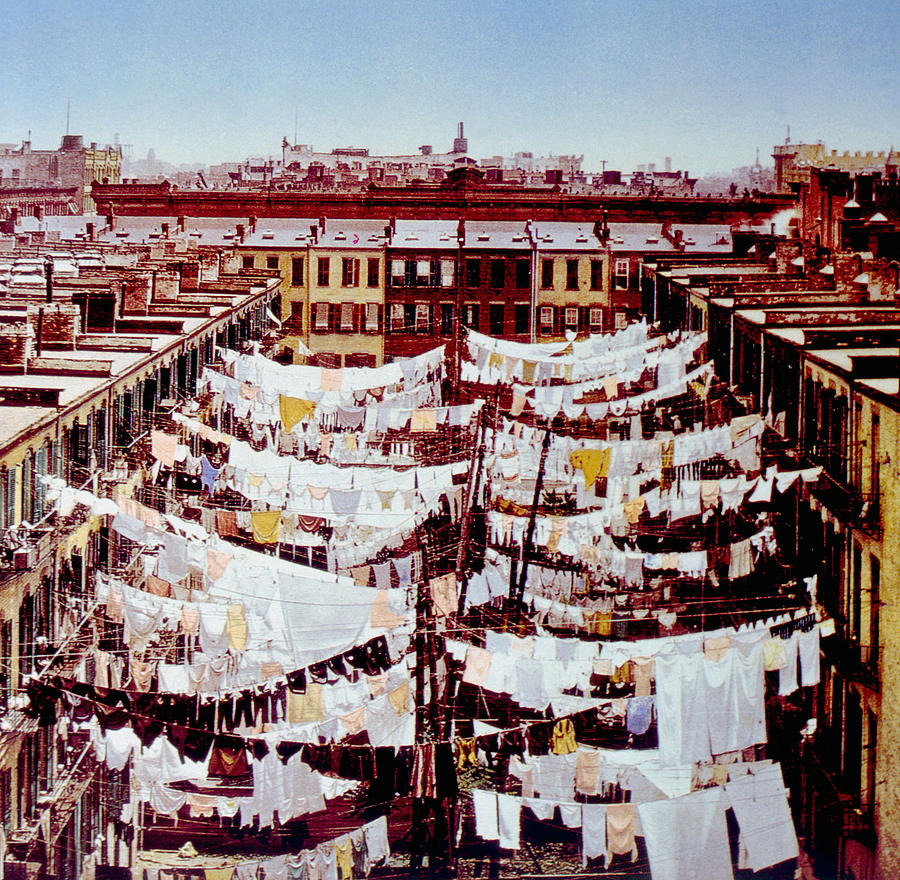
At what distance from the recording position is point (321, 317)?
1970 inches

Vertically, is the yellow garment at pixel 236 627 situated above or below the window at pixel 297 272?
below

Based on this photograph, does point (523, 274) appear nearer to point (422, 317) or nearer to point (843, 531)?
point (422, 317)

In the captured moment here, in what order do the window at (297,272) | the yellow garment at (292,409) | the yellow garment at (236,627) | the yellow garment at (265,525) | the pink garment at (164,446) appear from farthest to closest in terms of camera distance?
the window at (297,272) → the yellow garment at (292,409) → the pink garment at (164,446) → the yellow garment at (265,525) → the yellow garment at (236,627)

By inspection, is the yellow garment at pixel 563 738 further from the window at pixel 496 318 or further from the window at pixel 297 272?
the window at pixel 297 272

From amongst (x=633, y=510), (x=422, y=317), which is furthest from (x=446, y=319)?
(x=633, y=510)

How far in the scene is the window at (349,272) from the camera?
50562 mm

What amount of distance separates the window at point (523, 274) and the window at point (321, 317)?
25.5 feet

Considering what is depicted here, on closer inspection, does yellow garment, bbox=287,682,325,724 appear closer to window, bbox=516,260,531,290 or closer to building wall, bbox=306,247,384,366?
building wall, bbox=306,247,384,366

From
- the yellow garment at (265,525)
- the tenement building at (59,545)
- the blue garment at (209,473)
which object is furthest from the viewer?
the blue garment at (209,473)

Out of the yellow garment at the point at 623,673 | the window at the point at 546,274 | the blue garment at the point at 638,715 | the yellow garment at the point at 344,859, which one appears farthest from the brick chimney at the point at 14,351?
the window at the point at 546,274

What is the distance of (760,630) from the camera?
16516 mm

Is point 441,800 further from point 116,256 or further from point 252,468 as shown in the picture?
point 116,256

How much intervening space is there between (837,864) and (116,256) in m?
33.6

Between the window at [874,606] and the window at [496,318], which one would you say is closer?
the window at [874,606]
